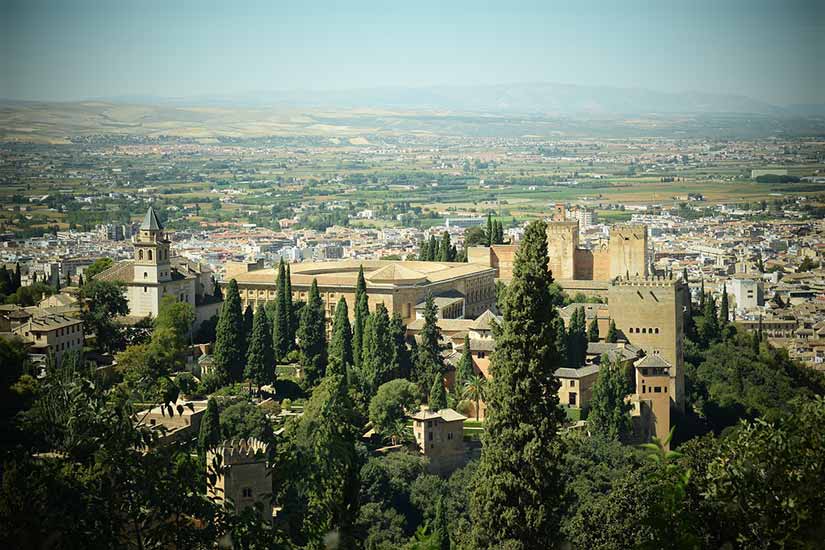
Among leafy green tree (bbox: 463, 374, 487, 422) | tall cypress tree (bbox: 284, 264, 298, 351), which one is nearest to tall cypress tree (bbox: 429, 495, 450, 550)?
leafy green tree (bbox: 463, 374, 487, 422)

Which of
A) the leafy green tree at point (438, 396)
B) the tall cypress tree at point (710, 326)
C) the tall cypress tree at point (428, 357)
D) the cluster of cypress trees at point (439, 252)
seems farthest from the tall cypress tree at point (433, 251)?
the leafy green tree at point (438, 396)

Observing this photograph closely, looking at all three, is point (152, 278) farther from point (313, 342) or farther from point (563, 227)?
point (563, 227)

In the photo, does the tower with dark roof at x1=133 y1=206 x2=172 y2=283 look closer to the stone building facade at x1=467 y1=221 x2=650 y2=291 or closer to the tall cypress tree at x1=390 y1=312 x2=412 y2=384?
the tall cypress tree at x1=390 y1=312 x2=412 y2=384

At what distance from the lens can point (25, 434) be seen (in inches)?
524

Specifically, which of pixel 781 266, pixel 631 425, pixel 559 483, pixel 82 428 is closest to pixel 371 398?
pixel 631 425

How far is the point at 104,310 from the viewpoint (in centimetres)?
2545


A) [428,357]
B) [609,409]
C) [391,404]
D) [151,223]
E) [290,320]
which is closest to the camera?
[391,404]

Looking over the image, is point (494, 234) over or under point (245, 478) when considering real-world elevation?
over

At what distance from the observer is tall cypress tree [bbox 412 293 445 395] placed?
23203 mm

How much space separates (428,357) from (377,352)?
99 cm

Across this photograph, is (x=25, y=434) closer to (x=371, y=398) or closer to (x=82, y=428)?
(x=82, y=428)

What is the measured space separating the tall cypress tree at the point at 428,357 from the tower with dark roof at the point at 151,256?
6.72 meters

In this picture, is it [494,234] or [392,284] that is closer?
[392,284]

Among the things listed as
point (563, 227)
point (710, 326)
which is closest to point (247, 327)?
point (710, 326)
